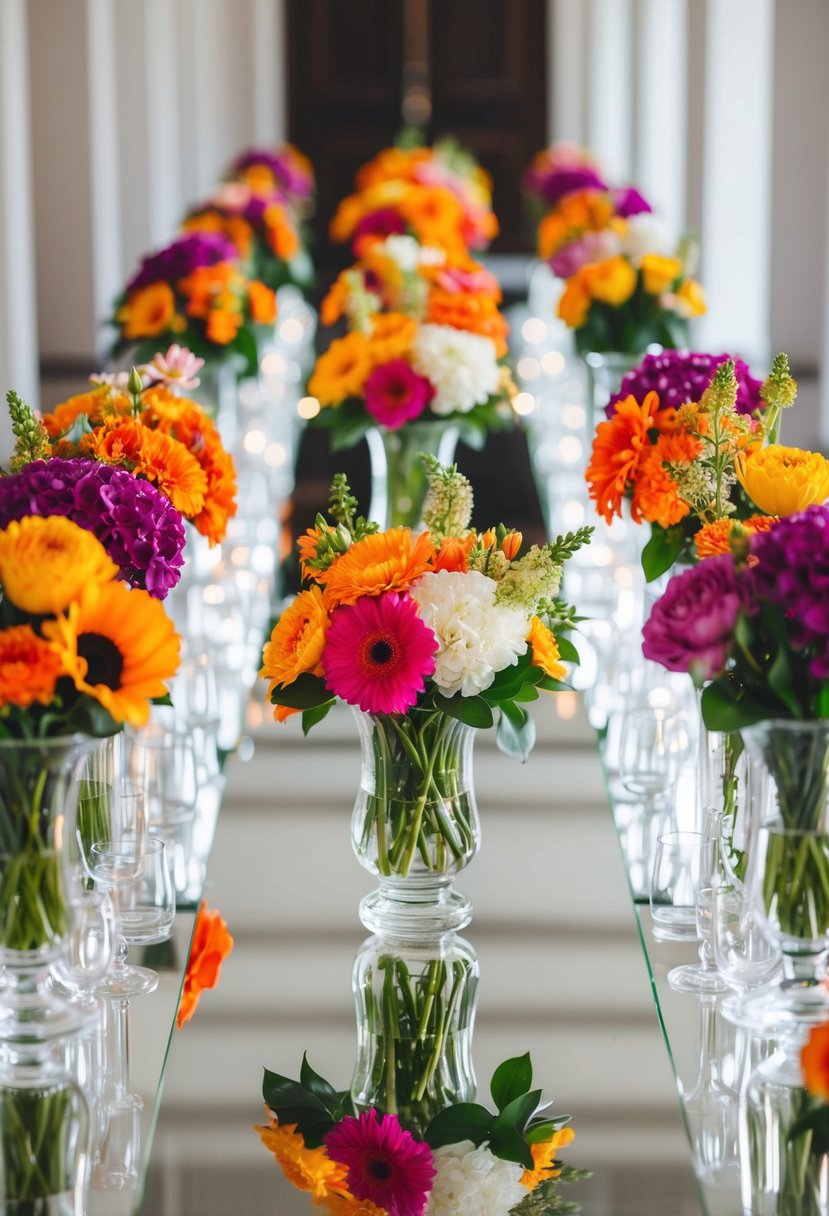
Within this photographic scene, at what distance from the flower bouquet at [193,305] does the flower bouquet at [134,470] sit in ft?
3.91

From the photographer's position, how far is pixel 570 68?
1069 centimetres

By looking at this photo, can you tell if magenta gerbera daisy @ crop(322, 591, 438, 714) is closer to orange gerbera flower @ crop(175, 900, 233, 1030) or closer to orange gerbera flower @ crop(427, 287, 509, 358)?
orange gerbera flower @ crop(175, 900, 233, 1030)

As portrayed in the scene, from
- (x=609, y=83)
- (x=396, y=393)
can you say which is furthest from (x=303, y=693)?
(x=609, y=83)

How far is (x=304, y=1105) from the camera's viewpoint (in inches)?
53.5

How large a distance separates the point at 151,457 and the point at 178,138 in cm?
738

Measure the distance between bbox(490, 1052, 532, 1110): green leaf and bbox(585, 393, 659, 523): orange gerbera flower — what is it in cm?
68

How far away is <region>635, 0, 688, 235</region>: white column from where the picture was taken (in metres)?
8.15

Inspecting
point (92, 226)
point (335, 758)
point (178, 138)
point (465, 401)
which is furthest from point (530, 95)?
point (335, 758)

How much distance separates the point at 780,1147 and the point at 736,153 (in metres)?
5.42

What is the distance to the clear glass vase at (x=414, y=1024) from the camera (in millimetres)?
1373

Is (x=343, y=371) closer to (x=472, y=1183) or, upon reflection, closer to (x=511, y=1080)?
(x=511, y=1080)

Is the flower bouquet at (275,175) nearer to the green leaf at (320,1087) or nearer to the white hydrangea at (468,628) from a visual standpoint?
the white hydrangea at (468,628)

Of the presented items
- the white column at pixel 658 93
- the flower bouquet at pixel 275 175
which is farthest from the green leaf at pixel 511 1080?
the white column at pixel 658 93

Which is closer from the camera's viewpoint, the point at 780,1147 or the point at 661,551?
the point at 780,1147
